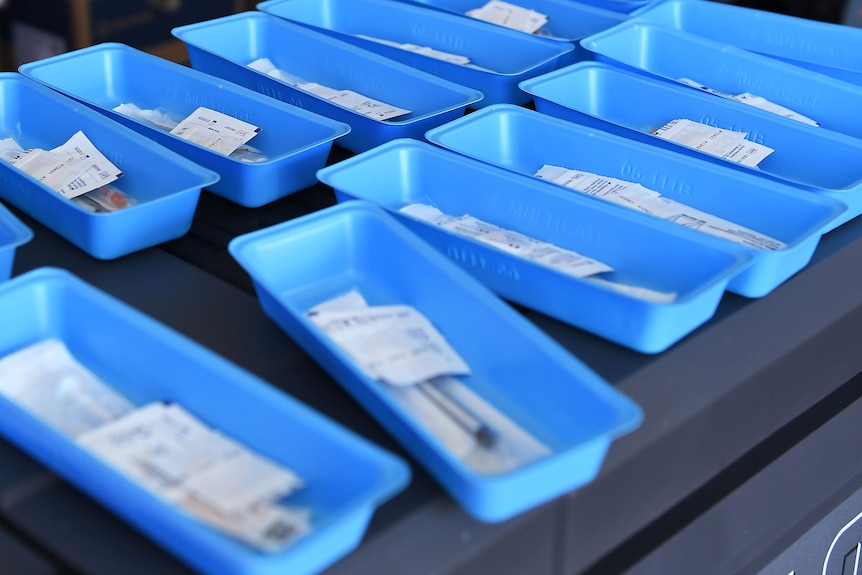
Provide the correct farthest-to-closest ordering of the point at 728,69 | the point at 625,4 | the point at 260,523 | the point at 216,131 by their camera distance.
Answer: the point at 625,4
the point at 728,69
the point at 216,131
the point at 260,523

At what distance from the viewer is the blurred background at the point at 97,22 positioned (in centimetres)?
221

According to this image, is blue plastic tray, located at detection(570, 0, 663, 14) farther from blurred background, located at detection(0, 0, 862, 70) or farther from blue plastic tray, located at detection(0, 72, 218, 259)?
blurred background, located at detection(0, 0, 862, 70)

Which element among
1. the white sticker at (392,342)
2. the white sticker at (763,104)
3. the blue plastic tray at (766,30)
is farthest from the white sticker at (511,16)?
the white sticker at (392,342)

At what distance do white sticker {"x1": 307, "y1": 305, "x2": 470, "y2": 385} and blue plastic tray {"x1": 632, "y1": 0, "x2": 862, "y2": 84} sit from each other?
73 cm

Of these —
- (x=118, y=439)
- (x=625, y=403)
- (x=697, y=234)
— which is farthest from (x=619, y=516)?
(x=118, y=439)

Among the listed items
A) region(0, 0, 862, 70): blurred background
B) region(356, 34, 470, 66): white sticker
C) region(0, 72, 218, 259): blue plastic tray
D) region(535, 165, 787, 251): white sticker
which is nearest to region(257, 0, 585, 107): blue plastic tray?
region(356, 34, 470, 66): white sticker

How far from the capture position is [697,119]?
1.18 m

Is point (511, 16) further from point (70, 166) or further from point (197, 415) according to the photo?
point (197, 415)

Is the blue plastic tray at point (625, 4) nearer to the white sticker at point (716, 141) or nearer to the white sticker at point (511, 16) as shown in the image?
the white sticker at point (511, 16)

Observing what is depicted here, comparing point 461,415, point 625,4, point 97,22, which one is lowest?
point 97,22

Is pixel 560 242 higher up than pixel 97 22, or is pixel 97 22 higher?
pixel 560 242

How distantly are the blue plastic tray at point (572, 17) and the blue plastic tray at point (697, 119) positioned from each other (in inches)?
7.1

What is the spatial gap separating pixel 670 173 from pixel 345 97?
0.39 metres

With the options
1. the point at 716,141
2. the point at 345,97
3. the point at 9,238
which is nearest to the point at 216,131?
the point at 345,97
